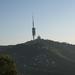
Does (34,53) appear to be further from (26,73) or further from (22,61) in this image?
(26,73)

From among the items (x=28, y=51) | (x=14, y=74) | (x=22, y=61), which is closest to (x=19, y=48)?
(x=28, y=51)

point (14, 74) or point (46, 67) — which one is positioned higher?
point (14, 74)

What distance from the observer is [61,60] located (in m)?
182

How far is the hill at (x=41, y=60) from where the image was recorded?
156750 mm

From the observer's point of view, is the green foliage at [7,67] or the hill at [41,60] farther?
the hill at [41,60]

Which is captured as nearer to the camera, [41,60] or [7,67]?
[7,67]

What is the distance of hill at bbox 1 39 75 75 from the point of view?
15675 cm

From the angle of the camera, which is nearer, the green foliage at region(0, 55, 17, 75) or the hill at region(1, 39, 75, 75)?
the green foliage at region(0, 55, 17, 75)

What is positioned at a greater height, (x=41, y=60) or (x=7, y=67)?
(x=7, y=67)

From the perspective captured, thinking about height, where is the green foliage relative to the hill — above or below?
above

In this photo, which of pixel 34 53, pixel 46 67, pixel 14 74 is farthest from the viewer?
pixel 34 53

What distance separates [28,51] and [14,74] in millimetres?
164541

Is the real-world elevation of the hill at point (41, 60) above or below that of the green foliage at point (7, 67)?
below

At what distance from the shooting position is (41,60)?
17875cm
